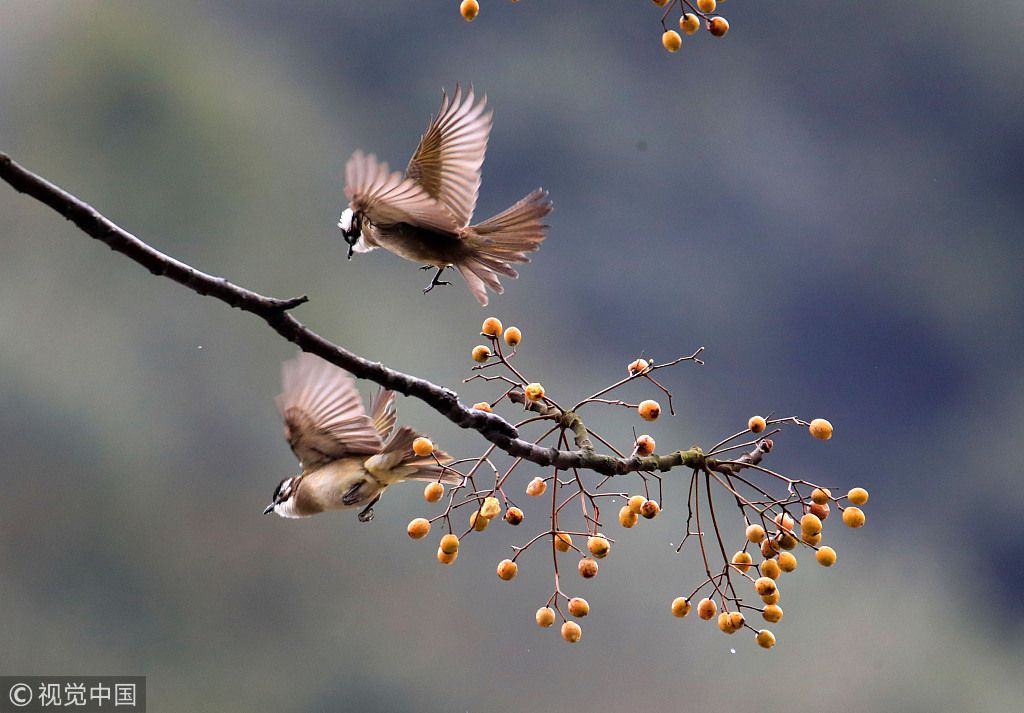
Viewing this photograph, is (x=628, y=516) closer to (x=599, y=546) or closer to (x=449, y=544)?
(x=599, y=546)

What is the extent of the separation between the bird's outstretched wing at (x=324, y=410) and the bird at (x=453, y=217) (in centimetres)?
21

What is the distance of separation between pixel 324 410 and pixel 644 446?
1.80ft

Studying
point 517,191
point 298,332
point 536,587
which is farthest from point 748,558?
point 517,191

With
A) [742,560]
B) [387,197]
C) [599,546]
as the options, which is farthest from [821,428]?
[387,197]

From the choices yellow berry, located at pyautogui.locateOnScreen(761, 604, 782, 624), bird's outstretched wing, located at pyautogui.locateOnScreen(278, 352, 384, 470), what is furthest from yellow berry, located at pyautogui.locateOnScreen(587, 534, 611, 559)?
bird's outstretched wing, located at pyautogui.locateOnScreen(278, 352, 384, 470)

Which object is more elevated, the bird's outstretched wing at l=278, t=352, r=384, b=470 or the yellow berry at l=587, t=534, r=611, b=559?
the bird's outstretched wing at l=278, t=352, r=384, b=470

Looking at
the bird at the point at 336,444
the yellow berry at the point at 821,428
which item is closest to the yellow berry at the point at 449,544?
the bird at the point at 336,444

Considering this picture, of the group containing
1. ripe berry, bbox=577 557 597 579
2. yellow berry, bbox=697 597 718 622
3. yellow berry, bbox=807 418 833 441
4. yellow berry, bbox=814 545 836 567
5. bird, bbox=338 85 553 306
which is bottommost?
yellow berry, bbox=697 597 718 622

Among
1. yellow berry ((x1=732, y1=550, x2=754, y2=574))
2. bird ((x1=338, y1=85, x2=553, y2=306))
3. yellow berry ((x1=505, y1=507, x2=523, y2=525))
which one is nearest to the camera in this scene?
yellow berry ((x1=505, y1=507, x2=523, y2=525))

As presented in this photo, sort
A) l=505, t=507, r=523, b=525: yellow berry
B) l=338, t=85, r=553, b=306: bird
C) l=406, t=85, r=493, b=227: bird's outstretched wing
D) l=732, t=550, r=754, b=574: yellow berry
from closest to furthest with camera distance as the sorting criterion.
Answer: l=505, t=507, r=523, b=525: yellow berry
l=732, t=550, r=754, b=574: yellow berry
l=338, t=85, r=553, b=306: bird
l=406, t=85, r=493, b=227: bird's outstretched wing

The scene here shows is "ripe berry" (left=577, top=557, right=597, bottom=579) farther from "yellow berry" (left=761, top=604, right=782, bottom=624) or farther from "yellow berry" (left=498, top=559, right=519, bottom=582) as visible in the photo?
"yellow berry" (left=761, top=604, right=782, bottom=624)

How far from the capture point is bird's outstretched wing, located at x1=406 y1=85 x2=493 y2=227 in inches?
66.4

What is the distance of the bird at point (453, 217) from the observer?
1520 millimetres

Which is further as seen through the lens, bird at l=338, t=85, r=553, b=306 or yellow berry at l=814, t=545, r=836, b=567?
bird at l=338, t=85, r=553, b=306
